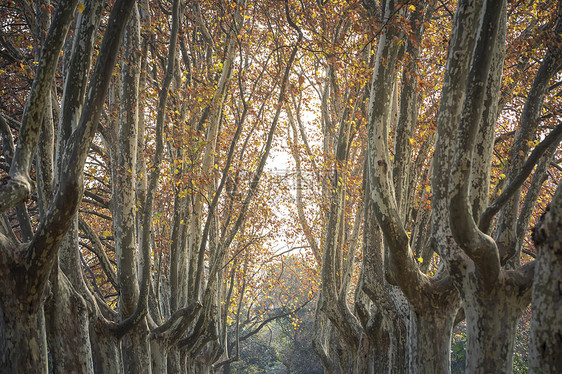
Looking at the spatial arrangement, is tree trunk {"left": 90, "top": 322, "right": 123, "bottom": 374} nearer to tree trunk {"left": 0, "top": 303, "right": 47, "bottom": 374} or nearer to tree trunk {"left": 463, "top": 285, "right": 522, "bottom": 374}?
tree trunk {"left": 0, "top": 303, "right": 47, "bottom": 374}

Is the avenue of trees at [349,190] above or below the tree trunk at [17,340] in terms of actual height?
above

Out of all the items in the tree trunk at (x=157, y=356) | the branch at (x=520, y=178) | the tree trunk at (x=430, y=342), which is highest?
the branch at (x=520, y=178)

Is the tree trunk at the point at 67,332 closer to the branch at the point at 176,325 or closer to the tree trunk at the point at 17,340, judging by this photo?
the tree trunk at the point at 17,340

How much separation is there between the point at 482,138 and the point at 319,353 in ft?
27.4

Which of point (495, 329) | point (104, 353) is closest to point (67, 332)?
point (104, 353)

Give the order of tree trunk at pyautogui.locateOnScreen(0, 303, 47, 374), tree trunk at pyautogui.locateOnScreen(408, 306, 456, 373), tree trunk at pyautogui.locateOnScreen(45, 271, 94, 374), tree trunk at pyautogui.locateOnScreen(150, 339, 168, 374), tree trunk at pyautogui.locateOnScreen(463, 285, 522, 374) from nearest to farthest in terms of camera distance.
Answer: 1. tree trunk at pyautogui.locateOnScreen(0, 303, 47, 374)
2. tree trunk at pyautogui.locateOnScreen(463, 285, 522, 374)
3. tree trunk at pyautogui.locateOnScreen(45, 271, 94, 374)
4. tree trunk at pyautogui.locateOnScreen(408, 306, 456, 373)
5. tree trunk at pyautogui.locateOnScreen(150, 339, 168, 374)

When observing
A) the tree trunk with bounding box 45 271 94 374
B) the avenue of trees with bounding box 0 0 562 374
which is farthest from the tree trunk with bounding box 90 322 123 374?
the tree trunk with bounding box 45 271 94 374

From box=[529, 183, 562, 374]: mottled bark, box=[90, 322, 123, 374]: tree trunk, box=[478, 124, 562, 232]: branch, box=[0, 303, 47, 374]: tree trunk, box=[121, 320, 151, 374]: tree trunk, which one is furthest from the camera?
box=[121, 320, 151, 374]: tree trunk

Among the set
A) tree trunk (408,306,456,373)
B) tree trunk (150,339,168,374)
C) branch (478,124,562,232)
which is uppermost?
branch (478,124,562,232)

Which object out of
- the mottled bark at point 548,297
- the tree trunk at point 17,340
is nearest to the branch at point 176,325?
the tree trunk at point 17,340

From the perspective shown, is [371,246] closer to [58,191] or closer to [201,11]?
[58,191]

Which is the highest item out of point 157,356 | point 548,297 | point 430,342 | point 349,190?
point 349,190

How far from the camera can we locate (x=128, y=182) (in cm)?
640

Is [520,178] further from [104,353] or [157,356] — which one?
[157,356]
